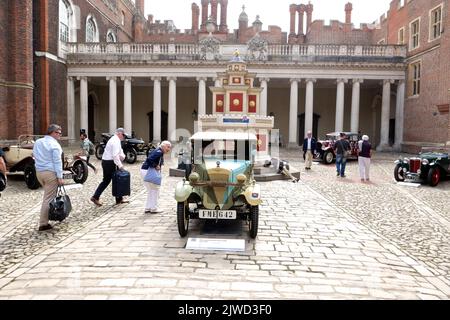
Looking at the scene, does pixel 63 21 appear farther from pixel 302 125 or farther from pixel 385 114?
pixel 385 114

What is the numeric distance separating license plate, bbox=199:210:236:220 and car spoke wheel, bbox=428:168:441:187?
940 cm

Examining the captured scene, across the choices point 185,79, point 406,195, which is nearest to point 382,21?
point 185,79

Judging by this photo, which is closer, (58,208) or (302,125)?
(58,208)

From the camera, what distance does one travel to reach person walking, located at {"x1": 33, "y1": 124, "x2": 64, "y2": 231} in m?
6.29

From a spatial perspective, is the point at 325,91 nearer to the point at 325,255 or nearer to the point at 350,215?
the point at 350,215

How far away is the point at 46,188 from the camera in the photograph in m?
6.38

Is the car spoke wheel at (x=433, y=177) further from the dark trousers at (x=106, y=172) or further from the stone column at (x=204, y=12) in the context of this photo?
the stone column at (x=204, y=12)

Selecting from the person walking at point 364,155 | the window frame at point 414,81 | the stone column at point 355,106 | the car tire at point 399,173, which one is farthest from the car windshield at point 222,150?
the window frame at point 414,81

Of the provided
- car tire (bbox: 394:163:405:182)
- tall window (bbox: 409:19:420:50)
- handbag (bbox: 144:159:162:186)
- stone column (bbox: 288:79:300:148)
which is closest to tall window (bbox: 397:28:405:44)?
tall window (bbox: 409:19:420:50)

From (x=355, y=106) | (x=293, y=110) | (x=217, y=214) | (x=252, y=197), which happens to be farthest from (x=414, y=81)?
(x=217, y=214)

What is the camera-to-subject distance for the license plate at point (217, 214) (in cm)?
586

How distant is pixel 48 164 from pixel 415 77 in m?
26.5

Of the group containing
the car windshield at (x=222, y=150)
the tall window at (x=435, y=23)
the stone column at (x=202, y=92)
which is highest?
the tall window at (x=435, y=23)

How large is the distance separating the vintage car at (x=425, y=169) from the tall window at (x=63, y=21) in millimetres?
24206
